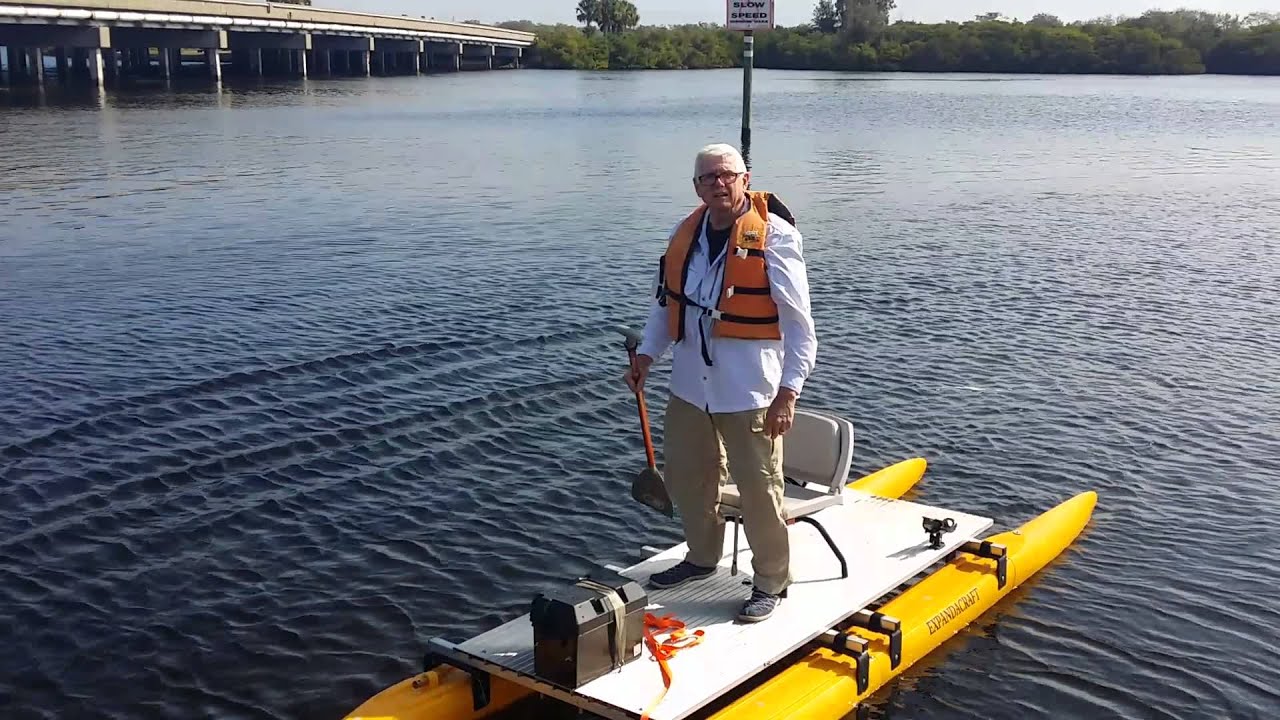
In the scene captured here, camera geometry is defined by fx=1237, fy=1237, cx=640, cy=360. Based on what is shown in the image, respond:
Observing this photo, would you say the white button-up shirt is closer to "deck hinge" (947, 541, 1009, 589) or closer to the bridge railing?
"deck hinge" (947, 541, 1009, 589)

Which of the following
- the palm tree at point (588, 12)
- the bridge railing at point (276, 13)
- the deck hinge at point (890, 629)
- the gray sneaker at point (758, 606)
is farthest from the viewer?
the palm tree at point (588, 12)

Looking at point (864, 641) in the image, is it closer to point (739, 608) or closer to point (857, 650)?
point (857, 650)

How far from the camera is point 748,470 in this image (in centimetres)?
665

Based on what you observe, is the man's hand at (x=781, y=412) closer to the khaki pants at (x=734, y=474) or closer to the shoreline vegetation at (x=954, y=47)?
the khaki pants at (x=734, y=474)

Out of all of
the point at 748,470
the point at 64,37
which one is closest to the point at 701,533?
the point at 748,470

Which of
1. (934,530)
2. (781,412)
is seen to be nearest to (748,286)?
(781,412)

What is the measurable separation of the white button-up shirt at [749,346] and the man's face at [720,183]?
25 centimetres

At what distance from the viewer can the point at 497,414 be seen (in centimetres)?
1244

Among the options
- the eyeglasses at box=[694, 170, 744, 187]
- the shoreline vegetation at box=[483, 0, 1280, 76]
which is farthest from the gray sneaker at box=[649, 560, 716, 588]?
the shoreline vegetation at box=[483, 0, 1280, 76]

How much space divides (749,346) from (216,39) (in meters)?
76.6

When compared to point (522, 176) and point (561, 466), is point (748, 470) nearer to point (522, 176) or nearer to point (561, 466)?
point (561, 466)

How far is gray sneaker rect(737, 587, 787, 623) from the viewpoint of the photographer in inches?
273

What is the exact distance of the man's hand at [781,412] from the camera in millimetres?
6406

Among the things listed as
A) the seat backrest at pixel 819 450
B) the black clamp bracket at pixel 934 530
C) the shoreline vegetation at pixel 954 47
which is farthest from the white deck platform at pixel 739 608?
the shoreline vegetation at pixel 954 47
